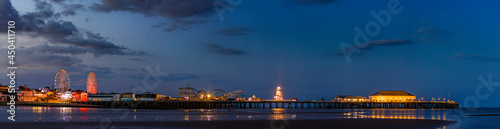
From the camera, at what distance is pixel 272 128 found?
35469 millimetres

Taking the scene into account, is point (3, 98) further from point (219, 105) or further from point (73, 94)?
point (219, 105)

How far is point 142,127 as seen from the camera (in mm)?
35500

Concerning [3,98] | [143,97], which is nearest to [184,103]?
[143,97]

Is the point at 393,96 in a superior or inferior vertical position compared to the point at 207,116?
inferior

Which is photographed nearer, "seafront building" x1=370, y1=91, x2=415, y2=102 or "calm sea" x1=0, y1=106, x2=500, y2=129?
"calm sea" x1=0, y1=106, x2=500, y2=129

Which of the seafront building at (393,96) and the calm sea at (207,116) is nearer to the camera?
the calm sea at (207,116)

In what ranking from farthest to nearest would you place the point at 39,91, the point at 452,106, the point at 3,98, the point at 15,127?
the point at 39,91 → the point at 452,106 → the point at 3,98 → the point at 15,127

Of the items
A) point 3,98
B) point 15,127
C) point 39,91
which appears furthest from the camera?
point 39,91

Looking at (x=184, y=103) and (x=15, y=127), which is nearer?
(x=15, y=127)

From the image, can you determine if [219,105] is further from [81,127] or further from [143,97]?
[81,127]

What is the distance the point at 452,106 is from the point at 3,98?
165m

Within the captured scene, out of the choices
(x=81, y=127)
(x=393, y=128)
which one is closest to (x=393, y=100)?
(x=393, y=128)

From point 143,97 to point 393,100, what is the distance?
337 feet

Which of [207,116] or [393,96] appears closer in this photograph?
[207,116]
